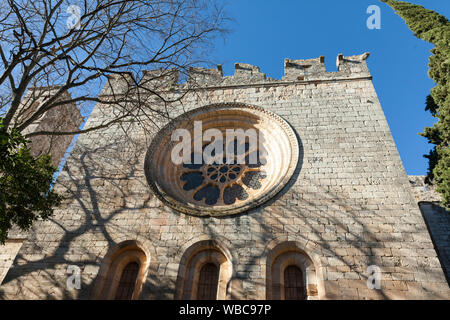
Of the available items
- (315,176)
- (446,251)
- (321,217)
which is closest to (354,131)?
(315,176)

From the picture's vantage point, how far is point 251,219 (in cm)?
674

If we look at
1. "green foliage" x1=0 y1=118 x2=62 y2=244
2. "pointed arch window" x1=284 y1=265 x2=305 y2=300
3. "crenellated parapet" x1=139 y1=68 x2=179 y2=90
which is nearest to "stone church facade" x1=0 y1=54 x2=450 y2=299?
"pointed arch window" x1=284 y1=265 x2=305 y2=300

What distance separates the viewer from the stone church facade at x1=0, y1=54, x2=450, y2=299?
5879mm

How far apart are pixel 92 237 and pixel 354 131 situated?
23.3 feet

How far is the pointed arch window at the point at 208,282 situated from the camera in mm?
6203

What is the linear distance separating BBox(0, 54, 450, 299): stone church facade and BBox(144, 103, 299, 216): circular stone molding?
1.4 inches

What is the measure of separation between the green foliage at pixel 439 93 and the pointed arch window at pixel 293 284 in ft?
14.6

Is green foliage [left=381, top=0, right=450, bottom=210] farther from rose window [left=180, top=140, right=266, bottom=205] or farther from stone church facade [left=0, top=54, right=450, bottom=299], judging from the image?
rose window [left=180, top=140, right=266, bottom=205]

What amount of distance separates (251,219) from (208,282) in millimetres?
1623

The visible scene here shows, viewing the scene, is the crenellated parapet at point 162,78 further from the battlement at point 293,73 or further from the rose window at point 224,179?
the rose window at point 224,179

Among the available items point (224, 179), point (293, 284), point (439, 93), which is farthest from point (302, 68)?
point (293, 284)

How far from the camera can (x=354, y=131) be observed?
26.5 ft
